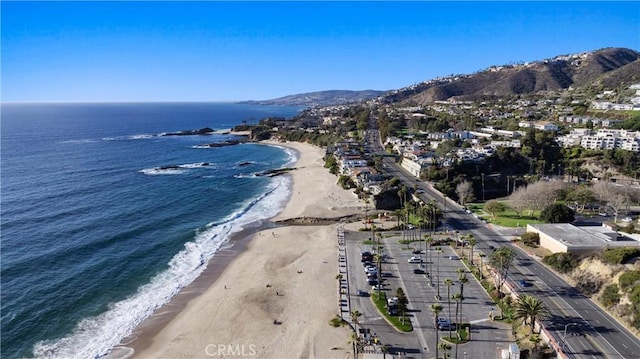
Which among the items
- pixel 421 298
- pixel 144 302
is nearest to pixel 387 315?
pixel 421 298

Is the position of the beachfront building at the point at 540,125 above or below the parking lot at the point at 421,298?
above

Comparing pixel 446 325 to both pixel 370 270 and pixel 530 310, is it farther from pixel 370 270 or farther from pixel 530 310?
pixel 370 270

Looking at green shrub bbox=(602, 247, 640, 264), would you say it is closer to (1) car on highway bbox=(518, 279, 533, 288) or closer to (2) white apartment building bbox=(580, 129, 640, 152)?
(1) car on highway bbox=(518, 279, 533, 288)

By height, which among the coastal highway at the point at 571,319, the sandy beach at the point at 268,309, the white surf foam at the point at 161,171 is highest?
the white surf foam at the point at 161,171

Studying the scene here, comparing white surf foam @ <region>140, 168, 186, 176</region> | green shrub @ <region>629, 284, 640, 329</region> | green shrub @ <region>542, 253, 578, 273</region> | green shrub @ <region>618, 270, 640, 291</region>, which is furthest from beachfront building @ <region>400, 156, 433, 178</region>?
white surf foam @ <region>140, 168, 186, 176</region>

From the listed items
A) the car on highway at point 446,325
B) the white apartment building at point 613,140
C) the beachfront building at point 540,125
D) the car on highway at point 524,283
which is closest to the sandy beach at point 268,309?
the car on highway at point 446,325

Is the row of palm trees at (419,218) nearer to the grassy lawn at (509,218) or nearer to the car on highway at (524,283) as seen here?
the grassy lawn at (509,218)
